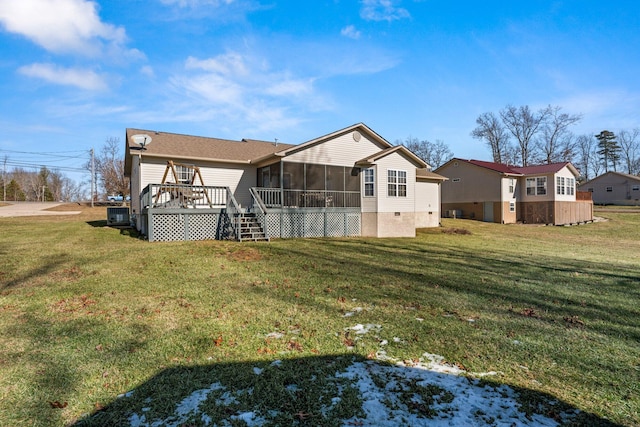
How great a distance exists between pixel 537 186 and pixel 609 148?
4692 cm

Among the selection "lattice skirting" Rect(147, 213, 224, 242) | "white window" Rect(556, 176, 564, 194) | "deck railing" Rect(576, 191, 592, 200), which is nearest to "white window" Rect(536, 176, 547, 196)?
"white window" Rect(556, 176, 564, 194)

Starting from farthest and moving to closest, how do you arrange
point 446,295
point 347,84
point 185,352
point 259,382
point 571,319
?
point 347,84 < point 446,295 < point 571,319 < point 185,352 < point 259,382

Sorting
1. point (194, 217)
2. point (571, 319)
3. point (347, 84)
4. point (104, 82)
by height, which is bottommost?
point (571, 319)

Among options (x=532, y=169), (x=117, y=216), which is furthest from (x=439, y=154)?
(x=117, y=216)

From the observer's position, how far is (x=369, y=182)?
16.8 metres

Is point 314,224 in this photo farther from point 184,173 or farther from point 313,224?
point 184,173

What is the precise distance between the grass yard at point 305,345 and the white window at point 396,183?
9.31m

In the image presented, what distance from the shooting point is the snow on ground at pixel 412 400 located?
2.54 meters

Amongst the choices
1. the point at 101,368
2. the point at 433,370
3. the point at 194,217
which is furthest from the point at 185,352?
the point at 194,217

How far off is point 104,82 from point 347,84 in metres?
15.1

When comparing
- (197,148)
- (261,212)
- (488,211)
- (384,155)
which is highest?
(197,148)

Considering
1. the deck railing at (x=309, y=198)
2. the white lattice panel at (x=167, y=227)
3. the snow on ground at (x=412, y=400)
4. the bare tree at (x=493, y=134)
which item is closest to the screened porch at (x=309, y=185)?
the deck railing at (x=309, y=198)

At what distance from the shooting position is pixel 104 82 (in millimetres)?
20359

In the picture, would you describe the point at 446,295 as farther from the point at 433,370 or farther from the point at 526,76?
the point at 526,76
